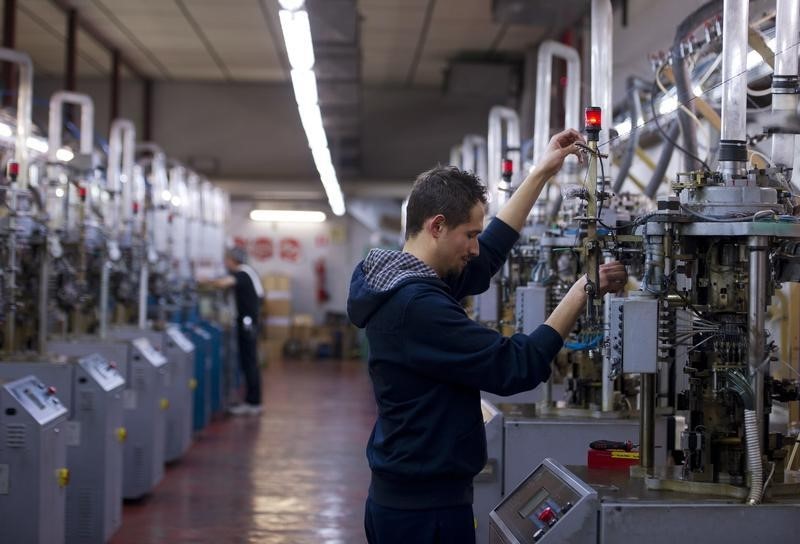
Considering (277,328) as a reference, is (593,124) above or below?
above

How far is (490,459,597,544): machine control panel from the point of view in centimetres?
235

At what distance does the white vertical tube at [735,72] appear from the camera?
2.60 meters

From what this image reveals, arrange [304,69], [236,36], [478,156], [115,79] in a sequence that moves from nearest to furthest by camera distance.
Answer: [304,69] < [478,156] < [236,36] < [115,79]

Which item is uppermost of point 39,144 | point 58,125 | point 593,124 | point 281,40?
point 281,40

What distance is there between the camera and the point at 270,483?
7211mm

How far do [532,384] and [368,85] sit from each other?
40.7 ft

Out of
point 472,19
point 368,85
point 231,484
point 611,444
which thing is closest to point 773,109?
point 611,444

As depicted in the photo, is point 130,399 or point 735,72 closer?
point 735,72

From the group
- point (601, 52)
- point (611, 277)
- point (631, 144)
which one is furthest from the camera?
point (631, 144)

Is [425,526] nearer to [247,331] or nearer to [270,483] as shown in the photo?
[270,483]

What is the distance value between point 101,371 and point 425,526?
11.6 feet

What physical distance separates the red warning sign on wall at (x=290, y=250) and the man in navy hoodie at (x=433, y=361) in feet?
50.8

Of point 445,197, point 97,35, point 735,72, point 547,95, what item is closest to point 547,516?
point 445,197

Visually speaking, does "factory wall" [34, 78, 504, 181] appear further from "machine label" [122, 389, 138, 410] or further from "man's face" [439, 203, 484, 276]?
"man's face" [439, 203, 484, 276]
